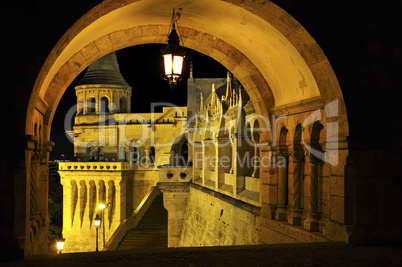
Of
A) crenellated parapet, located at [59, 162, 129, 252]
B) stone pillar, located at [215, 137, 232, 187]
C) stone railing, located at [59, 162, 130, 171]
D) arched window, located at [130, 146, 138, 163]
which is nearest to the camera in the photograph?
stone pillar, located at [215, 137, 232, 187]

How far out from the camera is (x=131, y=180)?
124 feet

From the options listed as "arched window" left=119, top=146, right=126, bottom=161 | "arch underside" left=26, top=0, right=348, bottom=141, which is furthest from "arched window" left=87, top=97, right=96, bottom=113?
"arch underside" left=26, top=0, right=348, bottom=141

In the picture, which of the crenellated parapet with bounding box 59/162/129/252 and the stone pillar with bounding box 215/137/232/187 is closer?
the stone pillar with bounding box 215/137/232/187

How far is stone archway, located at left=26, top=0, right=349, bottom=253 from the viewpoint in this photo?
5.80 m

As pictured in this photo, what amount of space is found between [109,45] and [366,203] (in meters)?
4.78

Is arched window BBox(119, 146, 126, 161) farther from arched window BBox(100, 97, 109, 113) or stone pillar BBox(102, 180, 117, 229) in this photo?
stone pillar BBox(102, 180, 117, 229)

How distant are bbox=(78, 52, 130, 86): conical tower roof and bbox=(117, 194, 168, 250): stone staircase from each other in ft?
73.4

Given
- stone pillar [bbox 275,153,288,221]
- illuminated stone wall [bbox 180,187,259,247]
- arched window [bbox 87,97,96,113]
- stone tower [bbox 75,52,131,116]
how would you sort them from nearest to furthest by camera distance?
stone pillar [bbox 275,153,288,221], illuminated stone wall [bbox 180,187,259,247], stone tower [bbox 75,52,131,116], arched window [bbox 87,97,96,113]

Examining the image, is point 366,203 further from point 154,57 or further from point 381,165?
point 154,57

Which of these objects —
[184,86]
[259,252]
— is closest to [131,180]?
[184,86]

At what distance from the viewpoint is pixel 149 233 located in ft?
65.4

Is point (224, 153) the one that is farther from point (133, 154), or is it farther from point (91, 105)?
point (91, 105)

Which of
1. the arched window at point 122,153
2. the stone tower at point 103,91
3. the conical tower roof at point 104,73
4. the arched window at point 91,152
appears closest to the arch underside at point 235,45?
the arched window at point 122,153

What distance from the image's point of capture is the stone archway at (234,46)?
19.0 feet
